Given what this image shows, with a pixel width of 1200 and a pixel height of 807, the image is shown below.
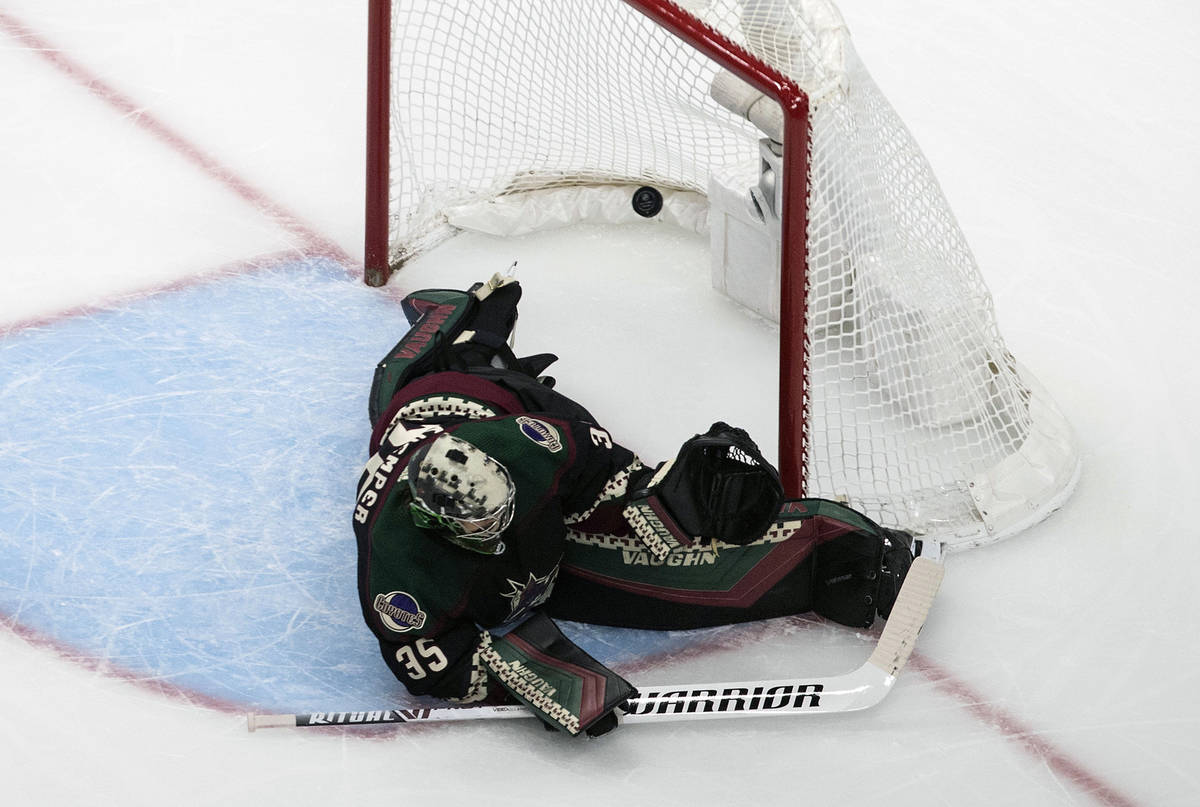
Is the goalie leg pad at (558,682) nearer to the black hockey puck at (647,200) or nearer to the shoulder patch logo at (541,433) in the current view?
the shoulder patch logo at (541,433)

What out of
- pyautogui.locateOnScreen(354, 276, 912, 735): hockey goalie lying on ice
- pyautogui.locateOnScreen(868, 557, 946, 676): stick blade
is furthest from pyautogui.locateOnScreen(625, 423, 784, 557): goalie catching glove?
pyautogui.locateOnScreen(868, 557, 946, 676): stick blade

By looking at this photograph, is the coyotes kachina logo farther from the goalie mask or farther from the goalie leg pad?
the goalie mask

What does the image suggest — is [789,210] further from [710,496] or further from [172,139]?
[172,139]

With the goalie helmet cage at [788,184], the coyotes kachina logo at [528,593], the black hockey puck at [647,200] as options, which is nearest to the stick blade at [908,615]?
the goalie helmet cage at [788,184]

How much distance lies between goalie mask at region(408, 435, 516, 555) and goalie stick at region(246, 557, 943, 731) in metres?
0.40

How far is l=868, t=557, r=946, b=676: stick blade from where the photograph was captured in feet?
9.95

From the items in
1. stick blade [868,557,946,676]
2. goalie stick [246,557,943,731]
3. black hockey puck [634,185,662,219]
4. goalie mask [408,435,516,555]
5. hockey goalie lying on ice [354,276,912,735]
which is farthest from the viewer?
black hockey puck [634,185,662,219]

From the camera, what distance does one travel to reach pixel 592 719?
281 cm

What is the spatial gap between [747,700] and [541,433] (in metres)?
0.60

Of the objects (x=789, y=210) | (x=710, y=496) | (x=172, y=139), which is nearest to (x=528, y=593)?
(x=710, y=496)

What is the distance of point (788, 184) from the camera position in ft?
9.75

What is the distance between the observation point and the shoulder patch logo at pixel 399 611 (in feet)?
9.21

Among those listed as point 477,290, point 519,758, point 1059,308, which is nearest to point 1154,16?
point 1059,308

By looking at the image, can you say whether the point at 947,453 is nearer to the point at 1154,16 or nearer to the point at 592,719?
the point at 592,719
